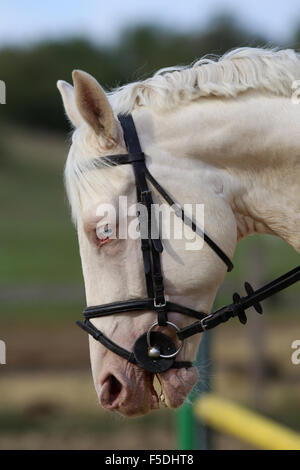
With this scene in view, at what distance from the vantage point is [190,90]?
285 cm

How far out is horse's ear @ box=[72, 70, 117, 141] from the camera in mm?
2570

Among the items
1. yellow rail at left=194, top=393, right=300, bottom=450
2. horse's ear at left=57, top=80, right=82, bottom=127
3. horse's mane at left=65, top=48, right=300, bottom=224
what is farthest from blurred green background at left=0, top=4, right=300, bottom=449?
yellow rail at left=194, top=393, right=300, bottom=450

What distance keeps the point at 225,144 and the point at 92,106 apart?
23.1 inches

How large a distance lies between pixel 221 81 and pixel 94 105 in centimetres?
59

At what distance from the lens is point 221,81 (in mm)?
2855

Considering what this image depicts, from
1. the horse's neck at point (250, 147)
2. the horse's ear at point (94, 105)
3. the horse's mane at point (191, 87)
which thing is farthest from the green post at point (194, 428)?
the horse's ear at point (94, 105)

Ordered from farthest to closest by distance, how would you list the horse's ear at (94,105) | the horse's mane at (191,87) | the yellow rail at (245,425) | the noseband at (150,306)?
1. the yellow rail at (245,425)
2. the horse's mane at (191,87)
3. the noseband at (150,306)
4. the horse's ear at (94,105)

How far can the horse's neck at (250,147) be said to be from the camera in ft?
9.12

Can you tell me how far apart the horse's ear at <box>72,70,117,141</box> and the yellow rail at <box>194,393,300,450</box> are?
204 centimetres

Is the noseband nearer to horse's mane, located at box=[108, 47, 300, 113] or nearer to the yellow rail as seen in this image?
horse's mane, located at box=[108, 47, 300, 113]

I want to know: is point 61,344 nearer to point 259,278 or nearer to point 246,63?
point 259,278

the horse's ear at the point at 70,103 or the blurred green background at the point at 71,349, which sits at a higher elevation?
the blurred green background at the point at 71,349

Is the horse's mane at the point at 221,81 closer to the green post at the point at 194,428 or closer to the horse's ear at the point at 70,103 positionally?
the horse's ear at the point at 70,103

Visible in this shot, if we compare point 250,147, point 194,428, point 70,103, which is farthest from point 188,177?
point 194,428
